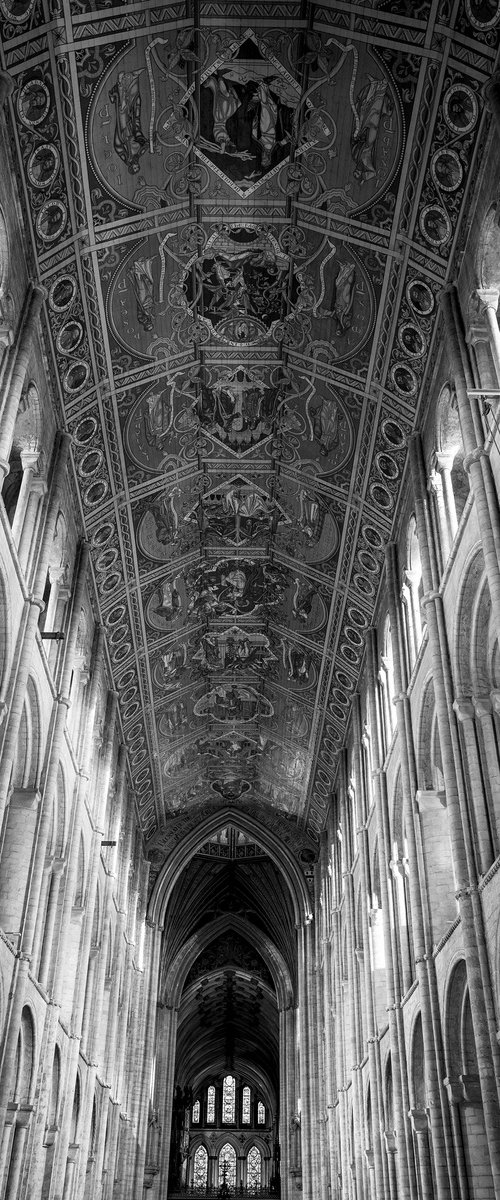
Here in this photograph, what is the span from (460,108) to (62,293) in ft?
22.7

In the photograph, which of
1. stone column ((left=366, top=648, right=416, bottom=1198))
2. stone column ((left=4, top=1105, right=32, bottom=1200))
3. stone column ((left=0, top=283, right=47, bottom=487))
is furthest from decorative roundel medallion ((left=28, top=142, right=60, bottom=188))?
stone column ((left=4, top=1105, right=32, bottom=1200))

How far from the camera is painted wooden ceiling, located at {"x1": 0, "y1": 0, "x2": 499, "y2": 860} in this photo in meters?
15.2

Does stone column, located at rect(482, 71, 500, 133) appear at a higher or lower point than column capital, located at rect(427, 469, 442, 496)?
higher

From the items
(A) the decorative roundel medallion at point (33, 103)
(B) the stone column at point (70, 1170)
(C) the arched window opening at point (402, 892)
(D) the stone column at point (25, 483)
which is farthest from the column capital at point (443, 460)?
(B) the stone column at point (70, 1170)

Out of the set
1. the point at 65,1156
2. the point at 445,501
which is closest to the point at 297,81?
the point at 445,501

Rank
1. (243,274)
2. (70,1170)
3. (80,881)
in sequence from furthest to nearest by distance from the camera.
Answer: (80,881) < (70,1170) < (243,274)

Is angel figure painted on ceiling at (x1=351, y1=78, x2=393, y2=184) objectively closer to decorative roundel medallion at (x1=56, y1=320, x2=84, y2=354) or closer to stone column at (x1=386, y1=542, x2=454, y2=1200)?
decorative roundel medallion at (x1=56, y1=320, x2=84, y2=354)

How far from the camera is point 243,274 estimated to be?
64.0 feet

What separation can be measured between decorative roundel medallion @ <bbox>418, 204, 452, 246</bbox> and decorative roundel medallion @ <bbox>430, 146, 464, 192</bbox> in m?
0.39

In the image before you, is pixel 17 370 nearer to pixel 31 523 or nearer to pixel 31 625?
pixel 31 523

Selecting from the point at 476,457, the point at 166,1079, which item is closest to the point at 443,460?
the point at 476,457

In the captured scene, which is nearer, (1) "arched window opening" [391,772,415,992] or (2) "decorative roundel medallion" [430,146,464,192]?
(2) "decorative roundel medallion" [430,146,464,192]

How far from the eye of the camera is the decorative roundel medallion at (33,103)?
581 inches

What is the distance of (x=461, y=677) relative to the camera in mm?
15641
